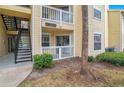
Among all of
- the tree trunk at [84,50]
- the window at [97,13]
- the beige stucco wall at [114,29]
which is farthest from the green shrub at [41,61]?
the beige stucco wall at [114,29]

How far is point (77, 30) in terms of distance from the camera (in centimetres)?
1731

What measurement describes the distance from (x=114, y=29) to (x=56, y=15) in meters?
14.8

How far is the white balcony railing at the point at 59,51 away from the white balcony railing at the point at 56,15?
2.23 m

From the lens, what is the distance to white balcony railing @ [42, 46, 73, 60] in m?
13.8

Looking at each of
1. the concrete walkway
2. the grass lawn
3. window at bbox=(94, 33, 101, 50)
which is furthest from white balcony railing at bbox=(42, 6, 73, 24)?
the grass lawn

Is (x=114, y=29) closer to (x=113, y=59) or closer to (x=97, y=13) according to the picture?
(x=97, y=13)

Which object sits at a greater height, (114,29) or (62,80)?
(114,29)

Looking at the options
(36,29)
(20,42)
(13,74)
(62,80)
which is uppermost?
(36,29)

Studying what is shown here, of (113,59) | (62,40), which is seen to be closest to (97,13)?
(62,40)

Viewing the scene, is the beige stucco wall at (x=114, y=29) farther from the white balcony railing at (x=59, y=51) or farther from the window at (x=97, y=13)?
the white balcony railing at (x=59, y=51)

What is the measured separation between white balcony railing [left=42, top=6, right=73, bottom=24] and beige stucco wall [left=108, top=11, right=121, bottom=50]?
1254 centimetres

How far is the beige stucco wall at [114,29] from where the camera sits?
27.2 metres

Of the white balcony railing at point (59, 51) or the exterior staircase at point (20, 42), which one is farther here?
the white balcony railing at point (59, 51)

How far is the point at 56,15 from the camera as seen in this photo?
1519 centimetres
